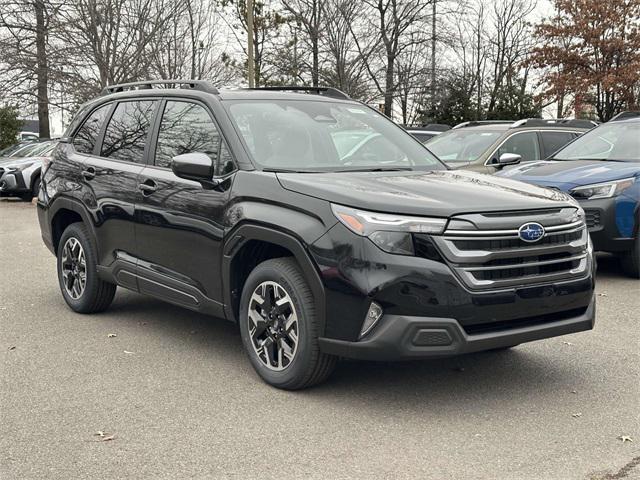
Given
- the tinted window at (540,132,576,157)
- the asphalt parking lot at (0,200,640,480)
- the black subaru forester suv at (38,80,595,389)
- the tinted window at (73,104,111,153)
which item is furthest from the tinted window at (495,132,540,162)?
the tinted window at (73,104,111,153)

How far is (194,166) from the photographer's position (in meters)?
4.84

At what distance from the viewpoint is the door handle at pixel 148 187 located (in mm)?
5434

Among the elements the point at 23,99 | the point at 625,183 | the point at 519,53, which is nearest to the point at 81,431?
the point at 625,183

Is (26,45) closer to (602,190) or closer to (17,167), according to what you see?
(17,167)

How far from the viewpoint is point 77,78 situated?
24.7m

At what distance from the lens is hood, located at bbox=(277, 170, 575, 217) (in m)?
4.08

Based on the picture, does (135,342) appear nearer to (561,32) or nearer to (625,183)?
(625,183)

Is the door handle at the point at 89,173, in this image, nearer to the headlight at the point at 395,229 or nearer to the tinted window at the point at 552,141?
the headlight at the point at 395,229

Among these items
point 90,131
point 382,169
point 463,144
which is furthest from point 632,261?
point 90,131

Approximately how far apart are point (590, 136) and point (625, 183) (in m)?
1.60

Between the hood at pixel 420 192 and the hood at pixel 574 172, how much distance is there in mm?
3255

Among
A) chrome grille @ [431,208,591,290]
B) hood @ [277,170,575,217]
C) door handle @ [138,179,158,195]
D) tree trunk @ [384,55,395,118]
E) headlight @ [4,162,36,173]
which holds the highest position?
tree trunk @ [384,55,395,118]

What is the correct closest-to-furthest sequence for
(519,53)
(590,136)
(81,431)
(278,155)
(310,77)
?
(81,431) < (278,155) < (590,136) < (310,77) < (519,53)

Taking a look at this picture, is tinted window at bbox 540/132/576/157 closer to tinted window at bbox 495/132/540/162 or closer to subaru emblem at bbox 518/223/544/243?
tinted window at bbox 495/132/540/162
